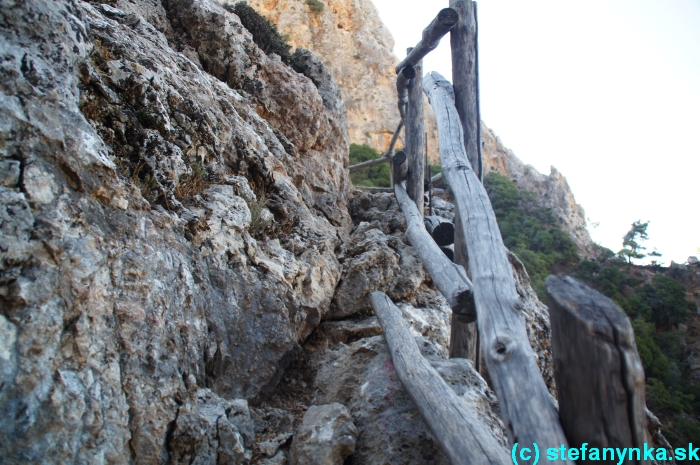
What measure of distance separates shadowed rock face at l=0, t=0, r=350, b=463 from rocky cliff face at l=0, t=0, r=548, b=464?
12 mm

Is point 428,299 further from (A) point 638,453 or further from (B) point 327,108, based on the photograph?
(B) point 327,108

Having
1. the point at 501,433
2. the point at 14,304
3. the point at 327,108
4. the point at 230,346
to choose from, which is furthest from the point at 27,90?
the point at 327,108

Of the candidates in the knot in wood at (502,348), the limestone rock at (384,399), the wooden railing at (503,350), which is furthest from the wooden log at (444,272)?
the knot in wood at (502,348)

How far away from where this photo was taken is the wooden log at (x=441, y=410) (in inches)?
91.8

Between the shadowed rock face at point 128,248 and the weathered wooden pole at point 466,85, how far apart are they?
1475 millimetres

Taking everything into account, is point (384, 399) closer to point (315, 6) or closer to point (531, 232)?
point (531, 232)

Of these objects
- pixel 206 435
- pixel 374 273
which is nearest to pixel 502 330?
pixel 206 435

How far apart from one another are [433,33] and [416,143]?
167 cm

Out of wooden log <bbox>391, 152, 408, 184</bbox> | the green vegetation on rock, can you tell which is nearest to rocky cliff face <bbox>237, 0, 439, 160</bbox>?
the green vegetation on rock

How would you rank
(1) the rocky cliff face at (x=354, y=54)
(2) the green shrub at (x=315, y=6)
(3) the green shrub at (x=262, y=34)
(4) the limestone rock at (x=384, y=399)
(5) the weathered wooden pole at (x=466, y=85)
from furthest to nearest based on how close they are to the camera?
(2) the green shrub at (x=315, y=6), (1) the rocky cliff face at (x=354, y=54), (3) the green shrub at (x=262, y=34), (5) the weathered wooden pole at (x=466, y=85), (4) the limestone rock at (x=384, y=399)

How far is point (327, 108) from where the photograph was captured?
7617 millimetres

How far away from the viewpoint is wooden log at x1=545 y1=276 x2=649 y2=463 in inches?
67.6

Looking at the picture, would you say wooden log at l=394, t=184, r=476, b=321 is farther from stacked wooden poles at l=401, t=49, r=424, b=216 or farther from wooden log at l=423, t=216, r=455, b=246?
stacked wooden poles at l=401, t=49, r=424, b=216

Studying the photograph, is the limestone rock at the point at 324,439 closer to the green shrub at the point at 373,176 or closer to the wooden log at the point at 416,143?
the wooden log at the point at 416,143
